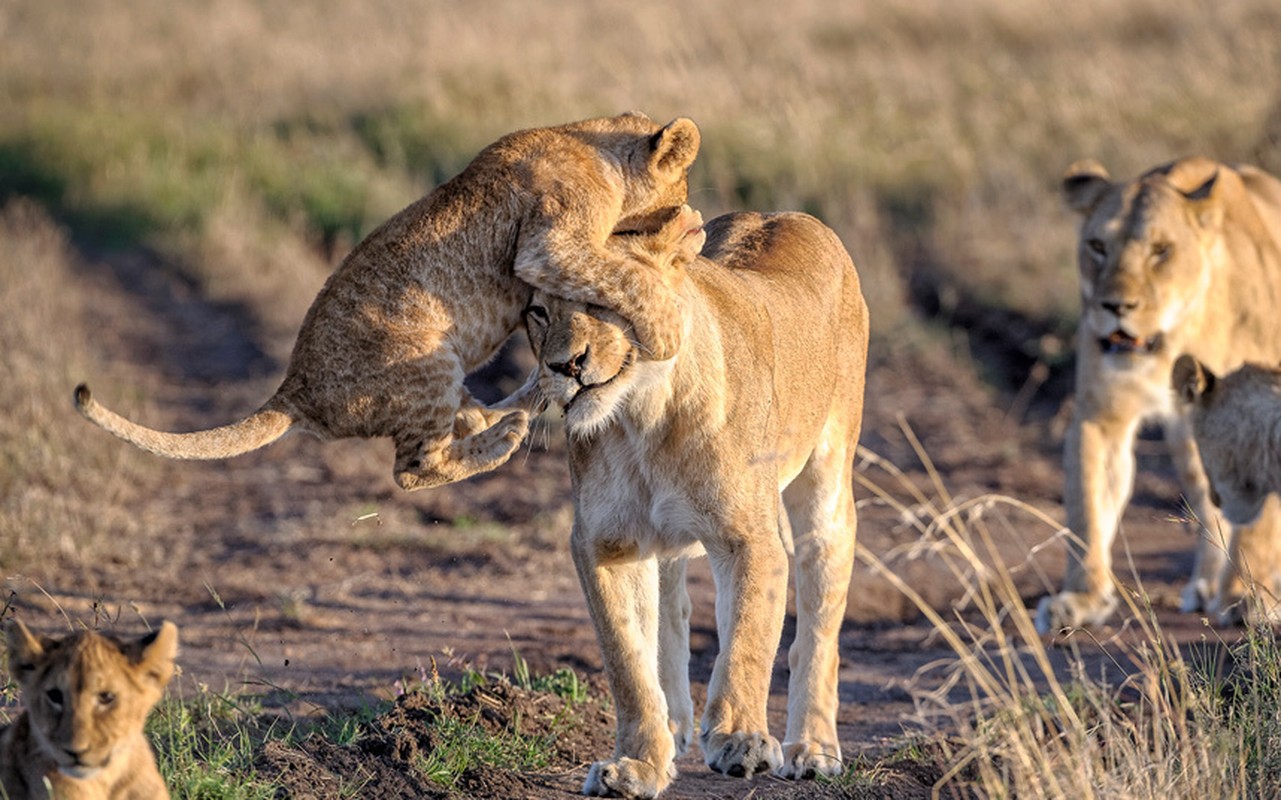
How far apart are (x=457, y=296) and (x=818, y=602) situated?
1.45 metres

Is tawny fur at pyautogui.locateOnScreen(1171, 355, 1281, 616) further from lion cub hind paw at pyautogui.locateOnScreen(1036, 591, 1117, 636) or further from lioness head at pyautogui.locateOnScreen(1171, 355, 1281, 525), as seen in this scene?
lion cub hind paw at pyautogui.locateOnScreen(1036, 591, 1117, 636)

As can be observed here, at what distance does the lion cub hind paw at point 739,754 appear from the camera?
4070 mm

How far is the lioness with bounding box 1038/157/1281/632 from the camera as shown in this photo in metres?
6.86

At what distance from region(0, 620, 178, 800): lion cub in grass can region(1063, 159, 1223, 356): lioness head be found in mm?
4583

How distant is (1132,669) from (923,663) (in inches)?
26.9

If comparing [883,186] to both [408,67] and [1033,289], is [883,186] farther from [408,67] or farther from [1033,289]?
[408,67]

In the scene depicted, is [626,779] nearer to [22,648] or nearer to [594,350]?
[594,350]

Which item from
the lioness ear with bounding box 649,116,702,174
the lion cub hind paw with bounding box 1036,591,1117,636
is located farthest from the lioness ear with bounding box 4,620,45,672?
the lion cub hind paw with bounding box 1036,591,1117,636

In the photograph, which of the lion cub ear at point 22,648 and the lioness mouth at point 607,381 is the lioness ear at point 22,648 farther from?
the lioness mouth at point 607,381

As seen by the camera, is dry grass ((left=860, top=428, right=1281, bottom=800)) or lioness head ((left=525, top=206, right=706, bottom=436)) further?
lioness head ((left=525, top=206, right=706, bottom=436))

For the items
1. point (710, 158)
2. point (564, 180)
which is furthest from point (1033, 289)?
point (564, 180)

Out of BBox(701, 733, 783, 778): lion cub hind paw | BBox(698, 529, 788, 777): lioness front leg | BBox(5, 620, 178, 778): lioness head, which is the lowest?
BBox(701, 733, 783, 778): lion cub hind paw

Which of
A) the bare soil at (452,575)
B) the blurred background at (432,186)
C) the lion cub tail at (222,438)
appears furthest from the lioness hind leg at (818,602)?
the lion cub tail at (222,438)

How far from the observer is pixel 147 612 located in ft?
20.7
